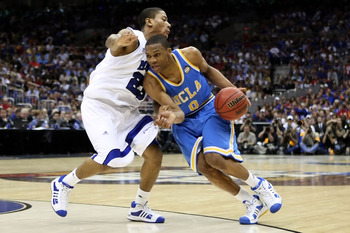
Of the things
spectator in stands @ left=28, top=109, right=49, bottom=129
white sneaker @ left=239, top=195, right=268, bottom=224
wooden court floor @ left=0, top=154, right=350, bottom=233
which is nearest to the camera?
wooden court floor @ left=0, top=154, right=350, bottom=233

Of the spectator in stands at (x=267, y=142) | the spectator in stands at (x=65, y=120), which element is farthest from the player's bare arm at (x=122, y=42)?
the spectator in stands at (x=267, y=142)

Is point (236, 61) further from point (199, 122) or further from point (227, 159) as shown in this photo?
point (227, 159)

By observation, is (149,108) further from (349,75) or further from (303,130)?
(349,75)

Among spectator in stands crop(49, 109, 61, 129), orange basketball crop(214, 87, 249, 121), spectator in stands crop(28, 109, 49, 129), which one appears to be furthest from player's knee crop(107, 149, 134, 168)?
spectator in stands crop(49, 109, 61, 129)

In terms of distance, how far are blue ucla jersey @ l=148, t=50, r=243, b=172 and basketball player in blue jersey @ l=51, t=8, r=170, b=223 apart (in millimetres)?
205

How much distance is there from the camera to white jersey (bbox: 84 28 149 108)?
4.58m

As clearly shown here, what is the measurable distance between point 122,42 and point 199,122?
904 millimetres

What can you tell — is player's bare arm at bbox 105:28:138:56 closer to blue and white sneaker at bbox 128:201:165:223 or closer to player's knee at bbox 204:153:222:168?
player's knee at bbox 204:153:222:168

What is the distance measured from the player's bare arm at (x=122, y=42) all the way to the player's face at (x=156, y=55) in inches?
5.5

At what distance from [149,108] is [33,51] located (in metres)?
5.63

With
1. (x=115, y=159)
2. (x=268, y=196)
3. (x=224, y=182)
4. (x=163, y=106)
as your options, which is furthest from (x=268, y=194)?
(x=115, y=159)

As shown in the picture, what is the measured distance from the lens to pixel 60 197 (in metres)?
4.58

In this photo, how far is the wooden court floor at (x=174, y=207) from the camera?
4207 mm

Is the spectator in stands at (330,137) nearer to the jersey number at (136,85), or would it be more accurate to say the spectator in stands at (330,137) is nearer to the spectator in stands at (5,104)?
the spectator in stands at (5,104)
